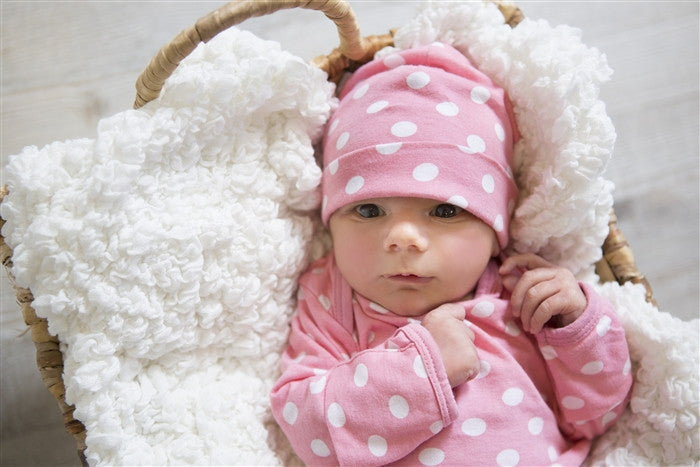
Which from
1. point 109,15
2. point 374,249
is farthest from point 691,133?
point 109,15

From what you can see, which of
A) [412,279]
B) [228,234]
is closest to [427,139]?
[412,279]

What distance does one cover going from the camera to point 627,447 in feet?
3.51

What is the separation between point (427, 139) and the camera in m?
1.02

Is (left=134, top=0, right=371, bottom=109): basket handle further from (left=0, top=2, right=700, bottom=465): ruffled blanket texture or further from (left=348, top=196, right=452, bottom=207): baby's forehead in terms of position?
(left=348, top=196, right=452, bottom=207): baby's forehead

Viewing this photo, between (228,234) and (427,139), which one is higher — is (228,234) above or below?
below

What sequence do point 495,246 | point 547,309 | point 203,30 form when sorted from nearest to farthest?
point 203,30 < point 547,309 < point 495,246

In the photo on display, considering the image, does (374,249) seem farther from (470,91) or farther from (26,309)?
(26,309)

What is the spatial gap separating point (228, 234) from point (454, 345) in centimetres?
38

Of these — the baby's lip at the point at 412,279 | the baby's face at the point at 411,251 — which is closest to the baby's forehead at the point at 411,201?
the baby's face at the point at 411,251

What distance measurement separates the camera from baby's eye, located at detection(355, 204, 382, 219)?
41.5 inches

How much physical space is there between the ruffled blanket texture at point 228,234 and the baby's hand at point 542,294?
53 mm

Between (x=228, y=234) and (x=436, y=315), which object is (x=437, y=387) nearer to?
(x=436, y=315)

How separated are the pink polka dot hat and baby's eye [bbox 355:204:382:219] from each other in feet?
0.10

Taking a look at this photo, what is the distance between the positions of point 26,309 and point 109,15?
755 mm
